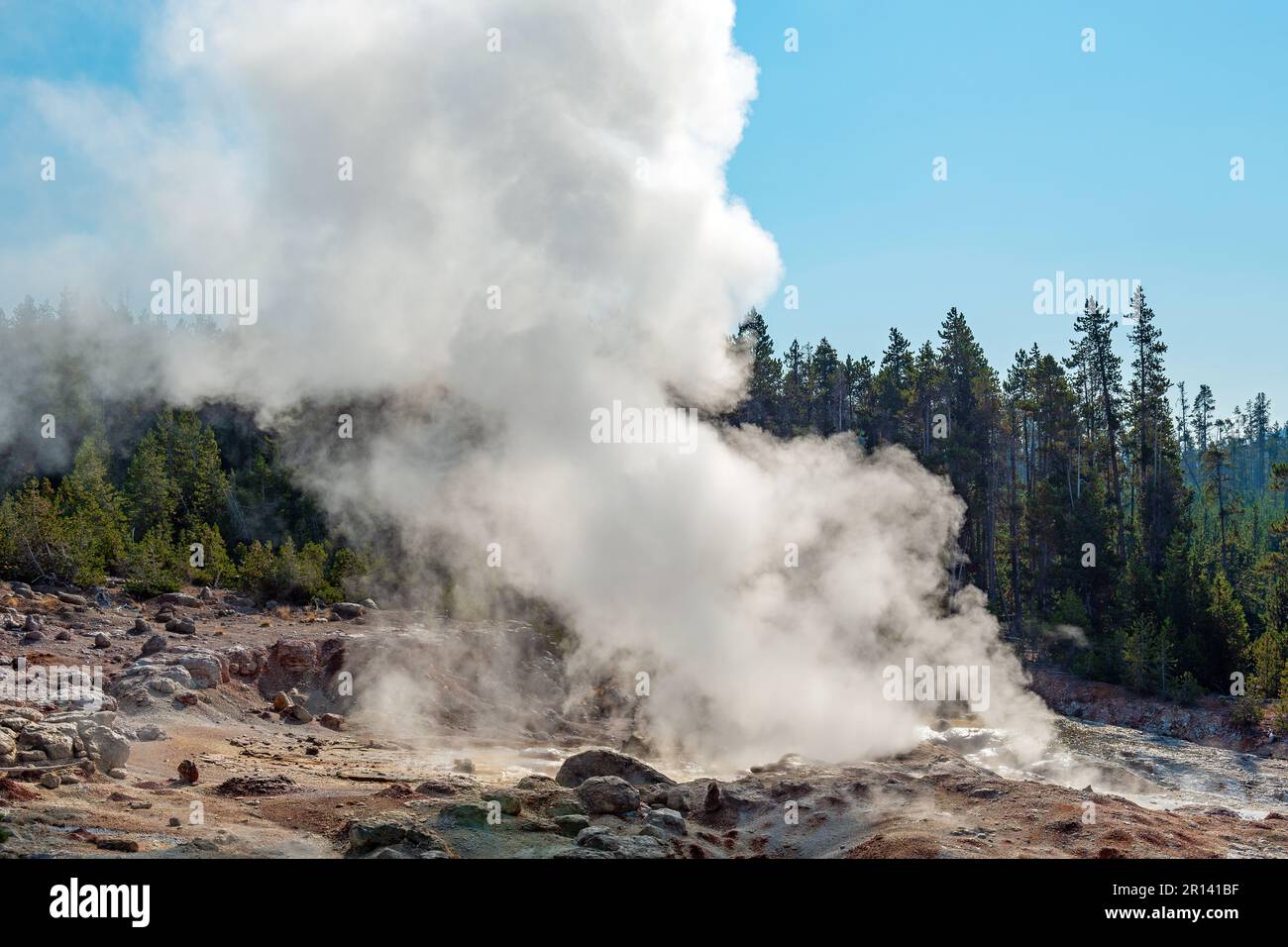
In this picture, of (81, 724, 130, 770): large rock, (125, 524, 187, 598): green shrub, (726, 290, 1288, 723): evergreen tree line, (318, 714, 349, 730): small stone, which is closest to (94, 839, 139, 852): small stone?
(81, 724, 130, 770): large rock

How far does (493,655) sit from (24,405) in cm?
4352

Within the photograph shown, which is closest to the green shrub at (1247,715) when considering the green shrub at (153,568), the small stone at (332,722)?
the small stone at (332,722)

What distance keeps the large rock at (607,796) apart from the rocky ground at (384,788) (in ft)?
0.08

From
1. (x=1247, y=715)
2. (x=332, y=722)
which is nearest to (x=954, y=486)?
(x=1247, y=715)

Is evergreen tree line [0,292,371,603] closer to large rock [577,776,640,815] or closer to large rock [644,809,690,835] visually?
large rock [577,776,640,815]

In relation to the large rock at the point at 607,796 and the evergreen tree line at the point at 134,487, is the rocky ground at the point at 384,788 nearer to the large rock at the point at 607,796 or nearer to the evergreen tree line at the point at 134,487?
the large rock at the point at 607,796

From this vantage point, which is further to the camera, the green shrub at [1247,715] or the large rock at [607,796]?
the green shrub at [1247,715]

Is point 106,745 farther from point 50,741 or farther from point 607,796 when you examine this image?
point 607,796

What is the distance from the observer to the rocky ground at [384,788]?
37.3 ft

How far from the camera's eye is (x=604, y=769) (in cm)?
1570

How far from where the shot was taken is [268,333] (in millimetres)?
36062

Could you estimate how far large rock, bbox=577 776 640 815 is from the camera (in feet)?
43.5

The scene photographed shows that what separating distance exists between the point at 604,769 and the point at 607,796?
2396 mm
